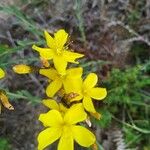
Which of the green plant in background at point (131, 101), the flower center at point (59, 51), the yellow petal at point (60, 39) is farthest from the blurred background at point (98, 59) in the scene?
the flower center at point (59, 51)

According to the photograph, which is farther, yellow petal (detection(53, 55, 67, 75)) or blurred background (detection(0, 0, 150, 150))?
blurred background (detection(0, 0, 150, 150))

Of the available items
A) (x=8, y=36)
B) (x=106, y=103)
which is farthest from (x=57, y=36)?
(x=8, y=36)

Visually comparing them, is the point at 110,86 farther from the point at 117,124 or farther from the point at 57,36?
the point at 57,36

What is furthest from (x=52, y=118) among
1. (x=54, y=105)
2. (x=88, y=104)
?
(x=88, y=104)

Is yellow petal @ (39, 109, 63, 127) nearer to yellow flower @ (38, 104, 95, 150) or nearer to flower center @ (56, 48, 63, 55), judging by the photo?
yellow flower @ (38, 104, 95, 150)

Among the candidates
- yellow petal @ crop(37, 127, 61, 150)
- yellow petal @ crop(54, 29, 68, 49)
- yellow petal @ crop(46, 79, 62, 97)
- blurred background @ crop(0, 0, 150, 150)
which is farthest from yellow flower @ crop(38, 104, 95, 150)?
blurred background @ crop(0, 0, 150, 150)

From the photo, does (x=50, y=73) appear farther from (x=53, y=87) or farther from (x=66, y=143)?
(x=66, y=143)

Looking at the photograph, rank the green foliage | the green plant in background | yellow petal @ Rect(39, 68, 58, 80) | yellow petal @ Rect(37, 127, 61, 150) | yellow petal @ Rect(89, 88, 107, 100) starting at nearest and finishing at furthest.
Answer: yellow petal @ Rect(37, 127, 61, 150), yellow petal @ Rect(39, 68, 58, 80), yellow petal @ Rect(89, 88, 107, 100), the green foliage, the green plant in background
